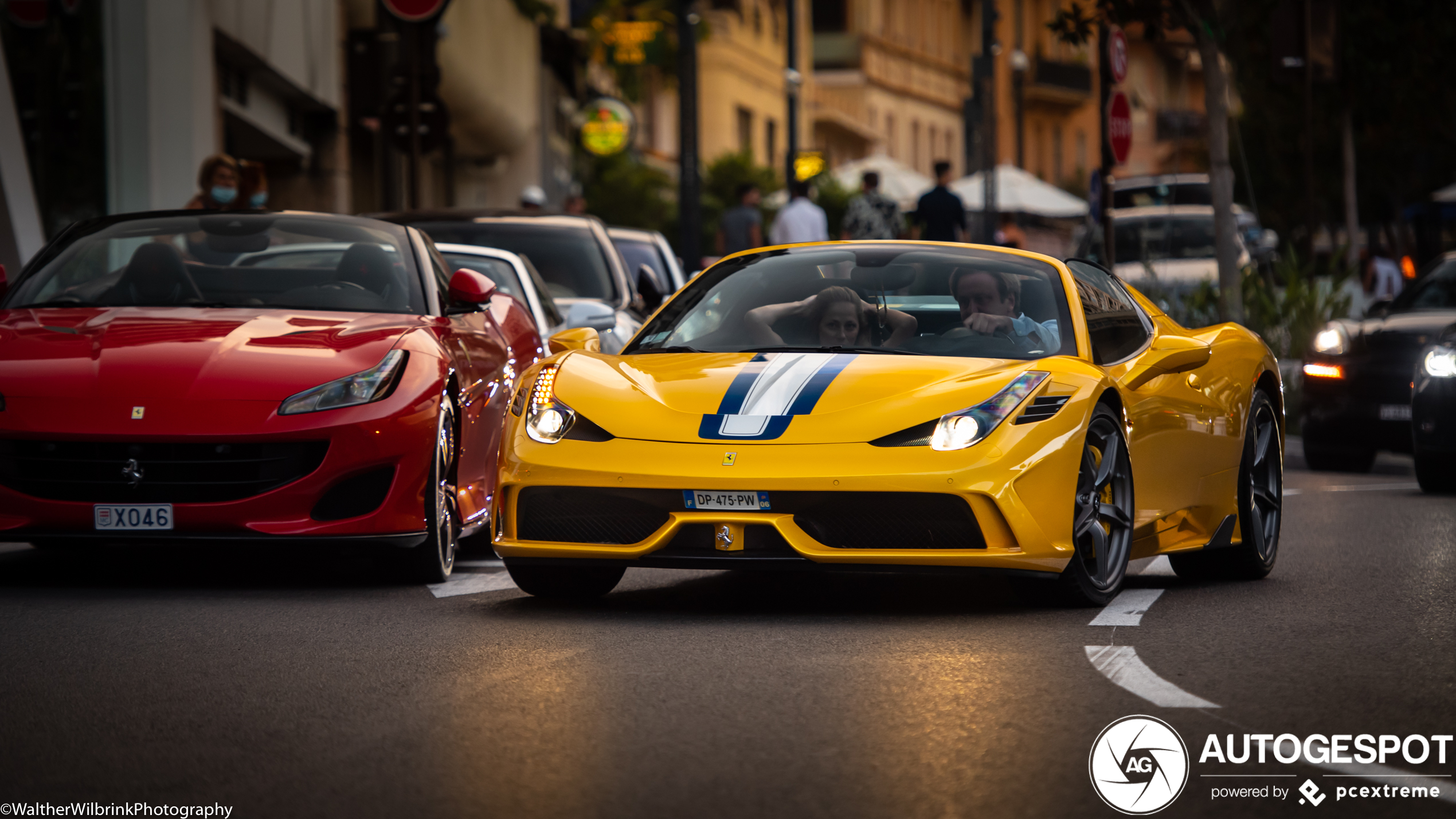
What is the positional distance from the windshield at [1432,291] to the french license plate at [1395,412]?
3.36ft

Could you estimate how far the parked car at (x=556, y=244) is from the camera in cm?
1354

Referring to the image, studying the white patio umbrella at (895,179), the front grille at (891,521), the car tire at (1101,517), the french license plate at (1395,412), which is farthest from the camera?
the white patio umbrella at (895,179)

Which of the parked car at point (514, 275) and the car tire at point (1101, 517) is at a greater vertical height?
the parked car at point (514, 275)

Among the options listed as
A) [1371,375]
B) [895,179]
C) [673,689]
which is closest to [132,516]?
[673,689]

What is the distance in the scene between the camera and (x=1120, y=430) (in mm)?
7367

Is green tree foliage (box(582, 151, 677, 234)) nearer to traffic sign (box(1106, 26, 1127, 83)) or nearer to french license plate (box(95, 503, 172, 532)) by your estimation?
traffic sign (box(1106, 26, 1127, 83))

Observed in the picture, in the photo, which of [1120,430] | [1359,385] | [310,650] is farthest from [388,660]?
[1359,385]

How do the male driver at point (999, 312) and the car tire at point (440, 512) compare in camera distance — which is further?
the car tire at point (440, 512)

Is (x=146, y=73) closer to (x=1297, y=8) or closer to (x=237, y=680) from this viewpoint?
(x=1297, y=8)

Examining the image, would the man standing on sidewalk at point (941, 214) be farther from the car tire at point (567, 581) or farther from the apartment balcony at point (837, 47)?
the apartment balcony at point (837, 47)

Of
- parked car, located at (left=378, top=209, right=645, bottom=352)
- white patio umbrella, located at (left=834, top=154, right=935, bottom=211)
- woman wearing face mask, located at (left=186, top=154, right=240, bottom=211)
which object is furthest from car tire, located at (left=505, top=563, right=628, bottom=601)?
white patio umbrella, located at (left=834, top=154, right=935, bottom=211)

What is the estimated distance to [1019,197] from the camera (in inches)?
1511

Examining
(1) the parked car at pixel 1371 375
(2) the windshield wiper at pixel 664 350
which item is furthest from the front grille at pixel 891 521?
(1) the parked car at pixel 1371 375

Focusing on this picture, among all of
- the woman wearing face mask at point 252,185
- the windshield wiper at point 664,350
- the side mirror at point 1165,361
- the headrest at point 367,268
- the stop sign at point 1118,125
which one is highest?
the stop sign at point 1118,125
